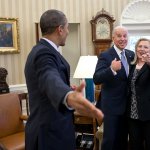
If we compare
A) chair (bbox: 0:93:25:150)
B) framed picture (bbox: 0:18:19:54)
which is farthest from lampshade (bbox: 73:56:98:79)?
framed picture (bbox: 0:18:19:54)

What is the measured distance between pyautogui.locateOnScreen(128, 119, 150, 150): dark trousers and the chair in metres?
1.08

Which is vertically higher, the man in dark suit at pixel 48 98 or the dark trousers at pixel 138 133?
the man in dark suit at pixel 48 98

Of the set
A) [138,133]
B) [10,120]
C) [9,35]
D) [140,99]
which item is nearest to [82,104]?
[140,99]

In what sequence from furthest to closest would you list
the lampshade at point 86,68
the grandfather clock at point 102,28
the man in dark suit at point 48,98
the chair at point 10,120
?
the grandfather clock at point 102,28 → the lampshade at point 86,68 → the chair at point 10,120 → the man in dark suit at point 48,98

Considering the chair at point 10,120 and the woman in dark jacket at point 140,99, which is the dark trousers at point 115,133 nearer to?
the woman in dark jacket at point 140,99

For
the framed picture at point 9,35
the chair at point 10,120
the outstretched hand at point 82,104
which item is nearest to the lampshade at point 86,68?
the chair at point 10,120

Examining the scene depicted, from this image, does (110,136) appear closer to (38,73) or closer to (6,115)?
(6,115)

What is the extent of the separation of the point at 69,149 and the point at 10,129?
1753 mm

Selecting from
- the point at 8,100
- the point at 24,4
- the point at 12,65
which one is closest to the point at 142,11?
the point at 24,4

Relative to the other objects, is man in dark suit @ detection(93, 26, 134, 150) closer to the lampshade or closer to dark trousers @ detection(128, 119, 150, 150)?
dark trousers @ detection(128, 119, 150, 150)

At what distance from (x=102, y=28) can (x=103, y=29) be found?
0.07 ft

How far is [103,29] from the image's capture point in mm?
4348

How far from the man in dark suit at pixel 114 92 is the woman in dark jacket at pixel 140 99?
73 millimetres

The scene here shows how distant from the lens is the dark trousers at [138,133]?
2354 mm
